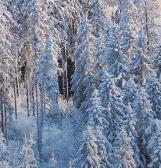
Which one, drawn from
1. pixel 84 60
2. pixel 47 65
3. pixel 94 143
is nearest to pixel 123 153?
pixel 94 143

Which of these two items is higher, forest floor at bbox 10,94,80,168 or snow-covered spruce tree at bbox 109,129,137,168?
snow-covered spruce tree at bbox 109,129,137,168

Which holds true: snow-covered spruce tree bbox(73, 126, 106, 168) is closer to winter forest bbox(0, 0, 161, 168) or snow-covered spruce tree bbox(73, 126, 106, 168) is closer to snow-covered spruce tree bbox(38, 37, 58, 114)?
winter forest bbox(0, 0, 161, 168)

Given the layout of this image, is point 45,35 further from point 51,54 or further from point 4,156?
point 4,156

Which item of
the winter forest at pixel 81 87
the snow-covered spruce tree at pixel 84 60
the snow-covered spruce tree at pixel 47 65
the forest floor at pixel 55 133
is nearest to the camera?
the winter forest at pixel 81 87

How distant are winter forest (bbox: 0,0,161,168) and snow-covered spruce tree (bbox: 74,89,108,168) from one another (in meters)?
0.07

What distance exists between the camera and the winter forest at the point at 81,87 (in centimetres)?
4262

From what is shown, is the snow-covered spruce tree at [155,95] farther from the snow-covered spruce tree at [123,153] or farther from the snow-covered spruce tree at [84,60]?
the snow-covered spruce tree at [84,60]

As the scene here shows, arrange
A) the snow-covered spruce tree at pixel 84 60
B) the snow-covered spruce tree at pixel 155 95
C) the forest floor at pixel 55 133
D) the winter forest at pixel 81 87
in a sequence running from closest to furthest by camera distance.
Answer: the winter forest at pixel 81 87 < the snow-covered spruce tree at pixel 155 95 < the snow-covered spruce tree at pixel 84 60 < the forest floor at pixel 55 133

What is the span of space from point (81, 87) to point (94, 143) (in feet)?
45.5

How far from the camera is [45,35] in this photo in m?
56.7

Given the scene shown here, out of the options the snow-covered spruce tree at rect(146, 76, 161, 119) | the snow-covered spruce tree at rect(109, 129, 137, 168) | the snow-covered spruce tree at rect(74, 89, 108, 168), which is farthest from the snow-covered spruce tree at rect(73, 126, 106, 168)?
the snow-covered spruce tree at rect(146, 76, 161, 119)

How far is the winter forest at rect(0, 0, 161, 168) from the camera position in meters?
42.6

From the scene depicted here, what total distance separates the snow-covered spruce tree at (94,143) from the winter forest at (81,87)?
73 millimetres

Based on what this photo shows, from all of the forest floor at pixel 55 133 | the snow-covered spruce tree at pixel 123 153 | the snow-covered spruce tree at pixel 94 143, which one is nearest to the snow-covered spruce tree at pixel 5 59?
the forest floor at pixel 55 133
